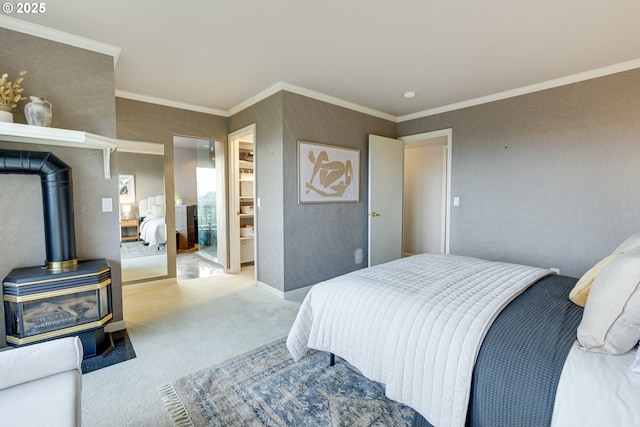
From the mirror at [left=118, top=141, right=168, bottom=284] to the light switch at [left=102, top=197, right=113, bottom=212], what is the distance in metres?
1.09

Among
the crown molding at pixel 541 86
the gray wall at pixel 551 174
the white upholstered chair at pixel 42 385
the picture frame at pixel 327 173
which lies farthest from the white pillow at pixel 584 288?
the picture frame at pixel 327 173

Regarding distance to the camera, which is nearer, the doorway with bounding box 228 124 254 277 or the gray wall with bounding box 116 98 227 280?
the gray wall with bounding box 116 98 227 280

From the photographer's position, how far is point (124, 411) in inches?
64.3

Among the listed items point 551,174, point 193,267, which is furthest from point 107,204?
point 551,174

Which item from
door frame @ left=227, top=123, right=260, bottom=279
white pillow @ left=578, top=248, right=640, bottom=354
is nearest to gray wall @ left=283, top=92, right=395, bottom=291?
door frame @ left=227, top=123, right=260, bottom=279

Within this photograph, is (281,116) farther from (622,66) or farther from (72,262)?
(622,66)

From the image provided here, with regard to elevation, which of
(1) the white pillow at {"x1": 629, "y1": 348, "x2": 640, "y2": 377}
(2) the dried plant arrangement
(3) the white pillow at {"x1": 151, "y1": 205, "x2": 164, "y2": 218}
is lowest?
(1) the white pillow at {"x1": 629, "y1": 348, "x2": 640, "y2": 377}

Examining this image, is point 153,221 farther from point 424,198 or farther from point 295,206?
point 424,198

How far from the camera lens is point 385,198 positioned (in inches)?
171

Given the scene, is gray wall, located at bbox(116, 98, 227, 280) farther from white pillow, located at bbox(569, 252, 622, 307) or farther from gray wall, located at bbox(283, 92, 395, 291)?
white pillow, located at bbox(569, 252, 622, 307)

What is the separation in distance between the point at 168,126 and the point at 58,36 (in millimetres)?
1599

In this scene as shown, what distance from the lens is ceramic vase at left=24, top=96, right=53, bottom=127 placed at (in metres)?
2.00

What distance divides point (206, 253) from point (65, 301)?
10.1ft

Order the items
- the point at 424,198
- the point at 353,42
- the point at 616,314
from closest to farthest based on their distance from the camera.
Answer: the point at 616,314, the point at 353,42, the point at 424,198
